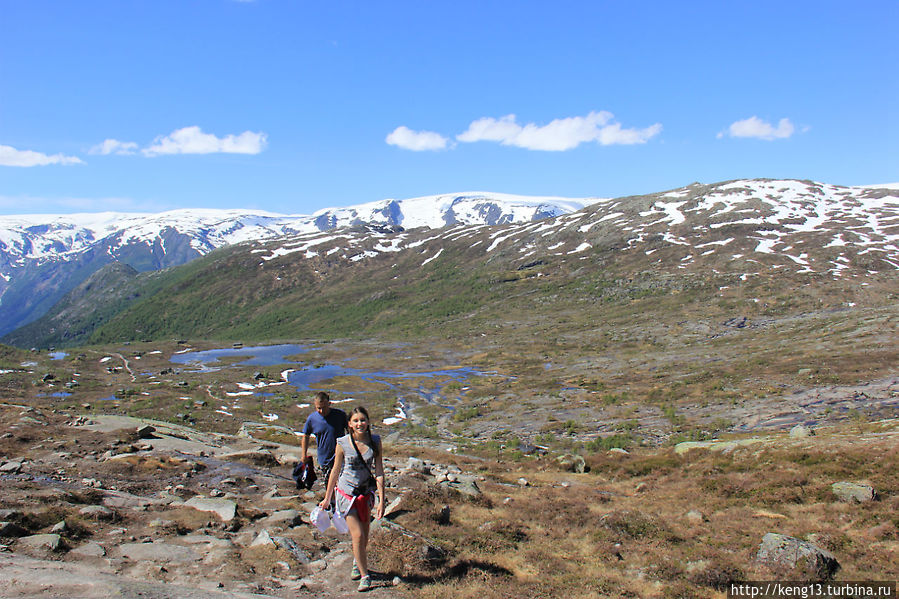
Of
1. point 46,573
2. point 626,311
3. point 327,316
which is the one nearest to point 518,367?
point 626,311

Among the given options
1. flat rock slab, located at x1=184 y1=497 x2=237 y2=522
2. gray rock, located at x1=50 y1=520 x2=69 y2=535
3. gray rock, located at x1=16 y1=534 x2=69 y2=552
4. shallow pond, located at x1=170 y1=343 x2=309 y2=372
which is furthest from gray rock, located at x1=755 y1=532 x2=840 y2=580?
shallow pond, located at x1=170 y1=343 x2=309 y2=372

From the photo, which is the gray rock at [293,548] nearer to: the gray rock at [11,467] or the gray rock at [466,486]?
the gray rock at [466,486]

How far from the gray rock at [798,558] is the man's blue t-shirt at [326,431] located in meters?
11.6

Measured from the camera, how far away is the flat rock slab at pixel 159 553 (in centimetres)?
1180

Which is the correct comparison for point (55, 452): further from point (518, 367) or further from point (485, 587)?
point (518, 367)

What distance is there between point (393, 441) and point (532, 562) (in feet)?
108

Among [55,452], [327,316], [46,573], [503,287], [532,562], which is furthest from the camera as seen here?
[327,316]

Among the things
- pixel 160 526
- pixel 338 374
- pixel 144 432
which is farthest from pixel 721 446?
pixel 338 374

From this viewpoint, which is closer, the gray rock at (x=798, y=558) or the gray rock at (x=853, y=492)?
the gray rock at (x=798, y=558)

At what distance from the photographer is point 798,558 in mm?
11945

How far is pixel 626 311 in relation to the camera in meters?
114

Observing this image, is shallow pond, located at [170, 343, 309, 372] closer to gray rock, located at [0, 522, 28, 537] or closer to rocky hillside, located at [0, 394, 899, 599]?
rocky hillside, located at [0, 394, 899, 599]

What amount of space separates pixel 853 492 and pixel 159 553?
71.3 ft

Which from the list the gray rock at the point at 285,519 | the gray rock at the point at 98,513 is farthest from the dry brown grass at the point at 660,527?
the gray rock at the point at 98,513
